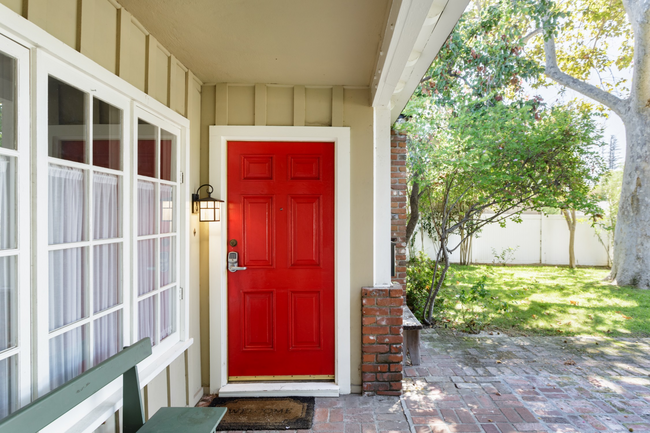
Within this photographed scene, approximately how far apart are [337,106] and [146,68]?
147cm

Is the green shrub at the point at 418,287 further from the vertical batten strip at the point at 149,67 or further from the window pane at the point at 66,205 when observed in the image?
the window pane at the point at 66,205

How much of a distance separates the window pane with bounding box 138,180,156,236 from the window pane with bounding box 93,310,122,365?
0.51 m

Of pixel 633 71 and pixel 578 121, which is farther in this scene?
pixel 633 71

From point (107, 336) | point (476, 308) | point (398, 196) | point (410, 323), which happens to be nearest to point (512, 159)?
point (398, 196)

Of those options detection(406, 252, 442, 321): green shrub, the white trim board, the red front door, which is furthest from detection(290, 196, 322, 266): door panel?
detection(406, 252, 442, 321): green shrub

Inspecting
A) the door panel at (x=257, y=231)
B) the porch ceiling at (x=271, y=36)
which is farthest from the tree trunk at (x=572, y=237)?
the door panel at (x=257, y=231)

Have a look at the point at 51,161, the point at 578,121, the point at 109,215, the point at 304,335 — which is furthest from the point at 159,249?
the point at 578,121

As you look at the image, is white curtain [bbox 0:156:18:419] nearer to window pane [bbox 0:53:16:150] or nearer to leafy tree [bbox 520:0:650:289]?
window pane [bbox 0:53:16:150]

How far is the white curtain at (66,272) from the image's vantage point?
4.69 feet

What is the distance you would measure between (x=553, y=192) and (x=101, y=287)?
16.6ft

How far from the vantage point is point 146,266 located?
2131mm

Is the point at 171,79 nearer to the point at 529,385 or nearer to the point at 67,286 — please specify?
the point at 67,286

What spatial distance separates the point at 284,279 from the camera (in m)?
3.00

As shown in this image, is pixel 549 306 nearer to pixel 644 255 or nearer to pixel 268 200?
pixel 644 255
